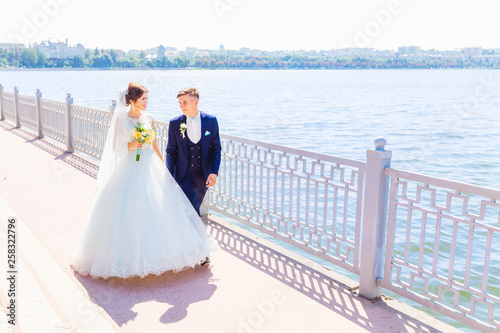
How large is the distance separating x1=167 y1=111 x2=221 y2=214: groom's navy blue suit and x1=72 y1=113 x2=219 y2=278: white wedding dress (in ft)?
0.75

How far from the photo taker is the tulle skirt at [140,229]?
4.85 m

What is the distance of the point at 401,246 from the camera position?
10539 millimetres

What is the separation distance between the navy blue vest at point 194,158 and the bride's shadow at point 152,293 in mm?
1065

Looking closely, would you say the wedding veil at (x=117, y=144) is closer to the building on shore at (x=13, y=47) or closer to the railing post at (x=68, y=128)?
the railing post at (x=68, y=128)

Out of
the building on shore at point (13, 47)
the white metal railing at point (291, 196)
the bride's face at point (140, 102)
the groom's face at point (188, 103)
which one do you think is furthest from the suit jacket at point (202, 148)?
the building on shore at point (13, 47)

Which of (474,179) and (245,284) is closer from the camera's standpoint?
(245,284)

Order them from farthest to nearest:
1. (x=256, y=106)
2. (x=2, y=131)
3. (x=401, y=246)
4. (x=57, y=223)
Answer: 1. (x=256, y=106)
2. (x=2, y=131)
3. (x=401, y=246)
4. (x=57, y=223)

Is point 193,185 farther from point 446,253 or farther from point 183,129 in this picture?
point 446,253

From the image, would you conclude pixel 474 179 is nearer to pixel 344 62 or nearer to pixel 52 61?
pixel 344 62

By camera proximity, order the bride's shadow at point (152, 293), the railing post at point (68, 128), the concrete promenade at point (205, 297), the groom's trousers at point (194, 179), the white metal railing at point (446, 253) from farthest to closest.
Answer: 1. the railing post at point (68, 128)
2. the groom's trousers at point (194, 179)
3. the bride's shadow at point (152, 293)
4. the concrete promenade at point (205, 297)
5. the white metal railing at point (446, 253)

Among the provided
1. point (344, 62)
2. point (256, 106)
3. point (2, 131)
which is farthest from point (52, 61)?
point (2, 131)

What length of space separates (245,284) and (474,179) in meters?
19.1

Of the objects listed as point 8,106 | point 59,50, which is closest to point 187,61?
point 59,50

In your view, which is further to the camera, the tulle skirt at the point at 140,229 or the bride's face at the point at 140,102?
the bride's face at the point at 140,102
